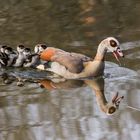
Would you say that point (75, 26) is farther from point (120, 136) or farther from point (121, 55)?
point (120, 136)

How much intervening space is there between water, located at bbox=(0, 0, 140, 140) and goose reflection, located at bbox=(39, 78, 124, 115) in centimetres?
1

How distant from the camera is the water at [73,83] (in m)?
7.72

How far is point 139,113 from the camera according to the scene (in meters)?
8.01

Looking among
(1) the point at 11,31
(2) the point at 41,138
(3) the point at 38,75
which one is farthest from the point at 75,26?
(2) the point at 41,138

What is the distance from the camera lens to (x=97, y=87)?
9.29 m

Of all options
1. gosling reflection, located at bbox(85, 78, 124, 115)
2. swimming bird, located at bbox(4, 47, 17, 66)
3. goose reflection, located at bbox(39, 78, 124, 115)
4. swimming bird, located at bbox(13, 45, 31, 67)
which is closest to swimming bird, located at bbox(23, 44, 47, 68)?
swimming bird, located at bbox(13, 45, 31, 67)

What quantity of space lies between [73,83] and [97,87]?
44 cm

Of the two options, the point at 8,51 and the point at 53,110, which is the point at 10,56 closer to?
the point at 8,51

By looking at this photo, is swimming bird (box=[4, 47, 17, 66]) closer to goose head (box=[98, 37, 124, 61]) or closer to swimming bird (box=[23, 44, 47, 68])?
swimming bird (box=[23, 44, 47, 68])

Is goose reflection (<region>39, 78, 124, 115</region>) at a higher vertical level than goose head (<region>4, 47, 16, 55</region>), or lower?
lower

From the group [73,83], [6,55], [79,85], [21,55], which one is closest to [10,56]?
[6,55]

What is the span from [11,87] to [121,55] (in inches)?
65.5

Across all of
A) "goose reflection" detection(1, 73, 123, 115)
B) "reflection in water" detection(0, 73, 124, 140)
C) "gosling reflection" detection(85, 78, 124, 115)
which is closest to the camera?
"reflection in water" detection(0, 73, 124, 140)

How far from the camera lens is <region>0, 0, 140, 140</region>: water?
7.72 m
